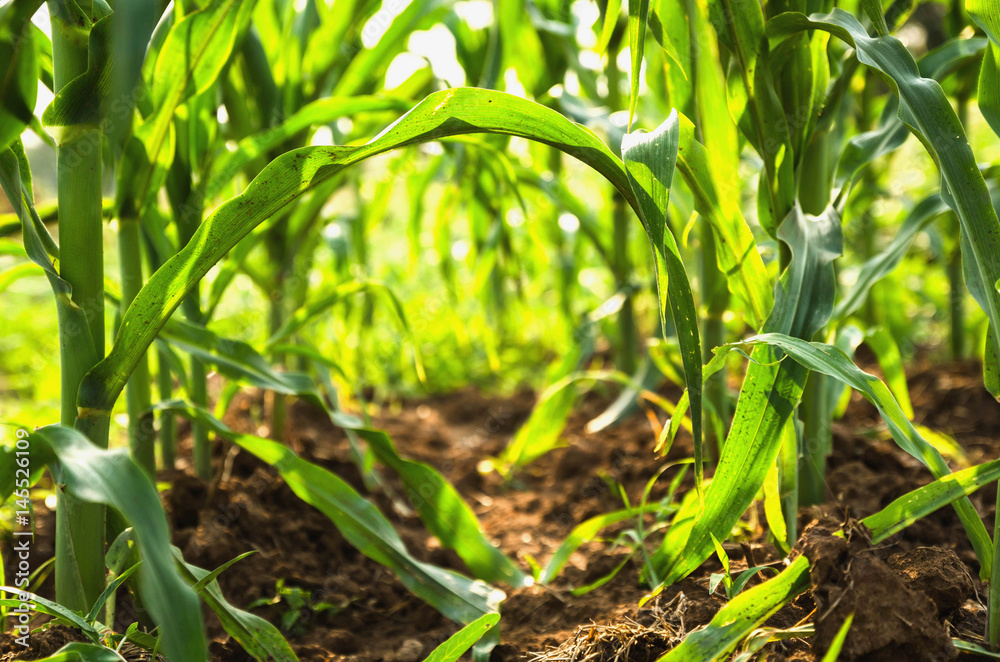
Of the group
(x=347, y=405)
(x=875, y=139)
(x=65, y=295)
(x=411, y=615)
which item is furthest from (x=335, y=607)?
(x=347, y=405)

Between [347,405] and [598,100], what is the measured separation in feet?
3.52

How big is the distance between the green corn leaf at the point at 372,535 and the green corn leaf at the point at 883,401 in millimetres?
466

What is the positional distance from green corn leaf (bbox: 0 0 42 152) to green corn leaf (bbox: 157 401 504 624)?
359 mm

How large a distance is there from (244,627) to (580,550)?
2.01 feet

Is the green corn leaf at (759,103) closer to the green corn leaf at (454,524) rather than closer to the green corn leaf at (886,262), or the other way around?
the green corn leaf at (886,262)

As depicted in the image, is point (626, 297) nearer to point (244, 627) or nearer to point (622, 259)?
point (622, 259)

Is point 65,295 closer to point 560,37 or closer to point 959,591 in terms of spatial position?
point 959,591

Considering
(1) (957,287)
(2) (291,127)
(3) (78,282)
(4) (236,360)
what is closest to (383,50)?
(2) (291,127)

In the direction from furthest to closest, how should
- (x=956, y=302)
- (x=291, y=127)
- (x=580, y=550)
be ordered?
(x=956, y=302)
(x=580, y=550)
(x=291, y=127)

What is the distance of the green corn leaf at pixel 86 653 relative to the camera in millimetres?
497

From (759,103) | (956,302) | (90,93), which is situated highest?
(90,93)

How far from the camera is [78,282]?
62 cm

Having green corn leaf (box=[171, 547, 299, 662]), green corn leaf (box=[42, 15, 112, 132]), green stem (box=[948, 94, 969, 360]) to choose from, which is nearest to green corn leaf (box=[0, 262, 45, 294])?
green corn leaf (box=[42, 15, 112, 132])

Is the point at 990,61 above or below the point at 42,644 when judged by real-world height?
above
